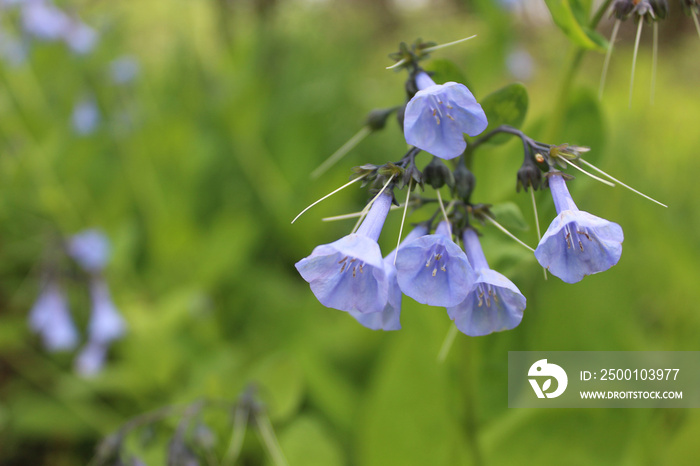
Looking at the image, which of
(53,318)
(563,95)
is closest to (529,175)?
(563,95)

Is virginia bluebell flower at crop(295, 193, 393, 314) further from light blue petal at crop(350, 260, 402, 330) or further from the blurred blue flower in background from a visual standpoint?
the blurred blue flower in background

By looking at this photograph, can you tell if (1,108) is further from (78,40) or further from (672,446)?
(672,446)

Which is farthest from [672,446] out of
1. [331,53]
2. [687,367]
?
[331,53]

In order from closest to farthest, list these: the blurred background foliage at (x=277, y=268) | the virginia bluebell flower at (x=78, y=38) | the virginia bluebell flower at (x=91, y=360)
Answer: the blurred background foliage at (x=277, y=268), the virginia bluebell flower at (x=91, y=360), the virginia bluebell flower at (x=78, y=38)

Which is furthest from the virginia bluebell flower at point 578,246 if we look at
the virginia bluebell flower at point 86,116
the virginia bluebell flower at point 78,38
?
the virginia bluebell flower at point 78,38

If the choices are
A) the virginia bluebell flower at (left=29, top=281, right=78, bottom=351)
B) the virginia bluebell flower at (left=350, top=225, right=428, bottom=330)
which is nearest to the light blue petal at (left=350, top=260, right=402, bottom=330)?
the virginia bluebell flower at (left=350, top=225, right=428, bottom=330)

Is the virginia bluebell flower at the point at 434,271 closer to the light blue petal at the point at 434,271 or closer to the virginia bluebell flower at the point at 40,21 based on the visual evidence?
the light blue petal at the point at 434,271

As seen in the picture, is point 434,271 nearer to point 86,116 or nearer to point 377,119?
point 377,119
